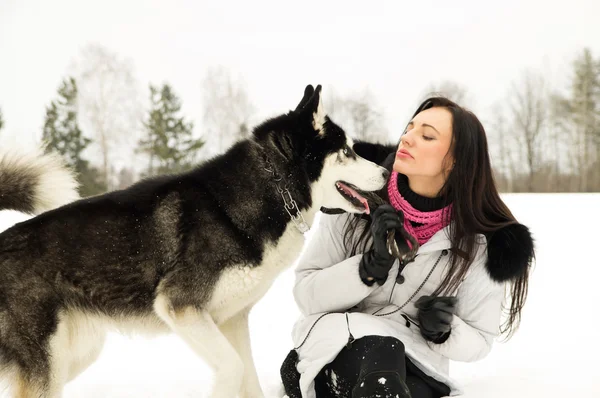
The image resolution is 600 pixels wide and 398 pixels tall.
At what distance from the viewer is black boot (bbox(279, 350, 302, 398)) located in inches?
115

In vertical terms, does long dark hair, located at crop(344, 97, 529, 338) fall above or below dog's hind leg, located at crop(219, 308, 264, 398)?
above

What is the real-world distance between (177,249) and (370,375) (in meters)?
1.15

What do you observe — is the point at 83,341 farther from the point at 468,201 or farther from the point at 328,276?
the point at 468,201

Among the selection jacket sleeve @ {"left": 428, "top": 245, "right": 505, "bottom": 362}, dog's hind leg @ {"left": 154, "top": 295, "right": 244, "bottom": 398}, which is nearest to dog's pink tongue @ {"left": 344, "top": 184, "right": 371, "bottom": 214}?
jacket sleeve @ {"left": 428, "top": 245, "right": 505, "bottom": 362}

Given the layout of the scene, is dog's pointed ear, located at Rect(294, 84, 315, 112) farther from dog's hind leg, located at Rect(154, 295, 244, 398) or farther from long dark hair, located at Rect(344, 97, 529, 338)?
dog's hind leg, located at Rect(154, 295, 244, 398)

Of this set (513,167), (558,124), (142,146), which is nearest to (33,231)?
(142,146)

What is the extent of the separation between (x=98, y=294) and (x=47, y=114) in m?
23.0

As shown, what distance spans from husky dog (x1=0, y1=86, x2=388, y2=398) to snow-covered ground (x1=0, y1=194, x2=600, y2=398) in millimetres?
757

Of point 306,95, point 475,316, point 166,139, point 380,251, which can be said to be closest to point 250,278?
point 380,251

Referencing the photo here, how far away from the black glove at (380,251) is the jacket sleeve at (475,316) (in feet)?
1.59

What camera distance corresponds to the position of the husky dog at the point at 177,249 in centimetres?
264

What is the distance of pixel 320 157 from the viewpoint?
2.94 m

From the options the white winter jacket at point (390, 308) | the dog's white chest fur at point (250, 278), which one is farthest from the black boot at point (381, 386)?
the dog's white chest fur at point (250, 278)

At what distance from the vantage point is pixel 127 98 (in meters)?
23.5
